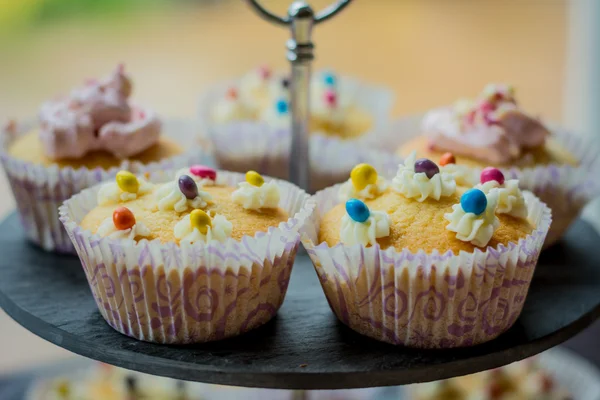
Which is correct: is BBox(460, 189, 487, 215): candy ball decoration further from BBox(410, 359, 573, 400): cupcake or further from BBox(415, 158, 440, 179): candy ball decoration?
BBox(410, 359, 573, 400): cupcake

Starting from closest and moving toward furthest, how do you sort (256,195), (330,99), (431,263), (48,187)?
(431,263), (256,195), (48,187), (330,99)

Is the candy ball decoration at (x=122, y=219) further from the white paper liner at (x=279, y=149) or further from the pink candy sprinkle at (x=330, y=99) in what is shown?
the pink candy sprinkle at (x=330, y=99)

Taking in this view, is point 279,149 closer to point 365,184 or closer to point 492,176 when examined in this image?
point 365,184

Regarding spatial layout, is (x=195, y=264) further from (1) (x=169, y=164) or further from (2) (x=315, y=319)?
(1) (x=169, y=164)

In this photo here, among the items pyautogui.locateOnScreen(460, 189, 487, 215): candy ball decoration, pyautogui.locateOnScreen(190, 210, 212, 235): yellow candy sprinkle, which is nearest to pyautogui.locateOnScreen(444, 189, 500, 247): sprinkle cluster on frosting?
pyautogui.locateOnScreen(460, 189, 487, 215): candy ball decoration

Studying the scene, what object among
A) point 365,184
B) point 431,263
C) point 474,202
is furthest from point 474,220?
point 365,184

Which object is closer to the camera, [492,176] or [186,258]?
[186,258]
